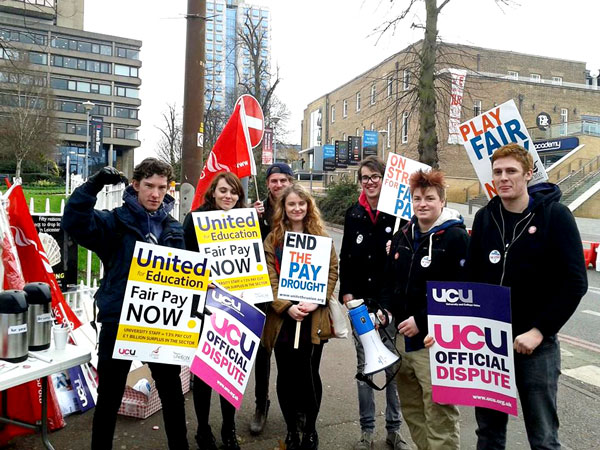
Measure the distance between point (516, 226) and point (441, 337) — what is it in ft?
2.68

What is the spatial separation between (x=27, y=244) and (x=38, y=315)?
0.82 metres

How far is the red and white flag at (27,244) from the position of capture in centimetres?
365

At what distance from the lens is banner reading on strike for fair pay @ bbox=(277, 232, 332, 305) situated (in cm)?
368

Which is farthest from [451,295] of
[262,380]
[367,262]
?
[262,380]

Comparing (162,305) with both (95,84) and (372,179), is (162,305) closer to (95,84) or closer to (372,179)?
(372,179)

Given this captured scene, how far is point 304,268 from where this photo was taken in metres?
3.72

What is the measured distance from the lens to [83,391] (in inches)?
168

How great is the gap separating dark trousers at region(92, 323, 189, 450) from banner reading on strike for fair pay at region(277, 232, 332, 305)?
101 centimetres

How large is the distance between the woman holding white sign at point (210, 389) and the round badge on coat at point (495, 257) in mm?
2045

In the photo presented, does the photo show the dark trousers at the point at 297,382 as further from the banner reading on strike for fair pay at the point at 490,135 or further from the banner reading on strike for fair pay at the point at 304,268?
the banner reading on strike for fair pay at the point at 490,135

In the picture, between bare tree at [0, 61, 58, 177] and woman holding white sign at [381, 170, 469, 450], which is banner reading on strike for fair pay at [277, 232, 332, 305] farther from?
bare tree at [0, 61, 58, 177]

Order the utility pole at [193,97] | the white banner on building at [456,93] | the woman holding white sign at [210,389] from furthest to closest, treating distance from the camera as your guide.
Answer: the white banner on building at [456,93] → the utility pole at [193,97] → the woman holding white sign at [210,389]

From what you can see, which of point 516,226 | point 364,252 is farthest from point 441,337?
point 364,252

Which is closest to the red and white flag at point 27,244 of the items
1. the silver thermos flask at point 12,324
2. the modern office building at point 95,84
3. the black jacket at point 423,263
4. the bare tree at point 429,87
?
the silver thermos flask at point 12,324
